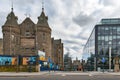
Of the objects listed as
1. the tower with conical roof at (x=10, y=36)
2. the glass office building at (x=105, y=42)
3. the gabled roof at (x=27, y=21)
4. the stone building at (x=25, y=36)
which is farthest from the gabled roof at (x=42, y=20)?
the glass office building at (x=105, y=42)

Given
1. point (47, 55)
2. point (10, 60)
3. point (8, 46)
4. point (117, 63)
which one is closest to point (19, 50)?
point (8, 46)

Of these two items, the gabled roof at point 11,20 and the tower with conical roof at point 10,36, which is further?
the gabled roof at point 11,20

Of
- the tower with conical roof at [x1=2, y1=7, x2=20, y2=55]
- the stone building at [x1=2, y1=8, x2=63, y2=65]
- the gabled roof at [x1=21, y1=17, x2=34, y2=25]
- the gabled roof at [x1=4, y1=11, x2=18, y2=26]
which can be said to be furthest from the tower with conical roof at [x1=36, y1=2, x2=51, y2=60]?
the gabled roof at [x1=4, y1=11, x2=18, y2=26]

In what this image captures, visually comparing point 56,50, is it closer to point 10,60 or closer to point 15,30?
point 15,30

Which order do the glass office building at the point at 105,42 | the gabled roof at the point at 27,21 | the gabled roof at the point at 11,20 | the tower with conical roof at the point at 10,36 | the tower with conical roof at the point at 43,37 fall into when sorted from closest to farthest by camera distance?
the tower with conical roof at the point at 10,36
the tower with conical roof at the point at 43,37
the gabled roof at the point at 11,20
the gabled roof at the point at 27,21
the glass office building at the point at 105,42

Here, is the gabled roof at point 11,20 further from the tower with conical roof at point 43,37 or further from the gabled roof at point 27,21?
the tower with conical roof at point 43,37

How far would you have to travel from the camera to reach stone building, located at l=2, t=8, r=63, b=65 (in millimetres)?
76750

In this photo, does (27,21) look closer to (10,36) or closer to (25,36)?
(25,36)

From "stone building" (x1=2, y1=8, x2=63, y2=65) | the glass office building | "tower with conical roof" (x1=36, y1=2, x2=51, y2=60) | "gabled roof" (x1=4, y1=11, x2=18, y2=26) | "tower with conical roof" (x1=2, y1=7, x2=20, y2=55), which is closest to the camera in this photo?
"tower with conical roof" (x1=2, y1=7, x2=20, y2=55)

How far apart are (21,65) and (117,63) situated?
75.0 ft

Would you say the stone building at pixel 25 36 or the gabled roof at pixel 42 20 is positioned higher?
the gabled roof at pixel 42 20

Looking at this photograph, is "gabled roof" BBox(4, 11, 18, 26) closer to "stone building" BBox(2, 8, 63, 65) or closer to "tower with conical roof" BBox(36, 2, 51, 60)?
"stone building" BBox(2, 8, 63, 65)

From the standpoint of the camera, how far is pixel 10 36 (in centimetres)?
7731

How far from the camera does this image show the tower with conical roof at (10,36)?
76250 millimetres
